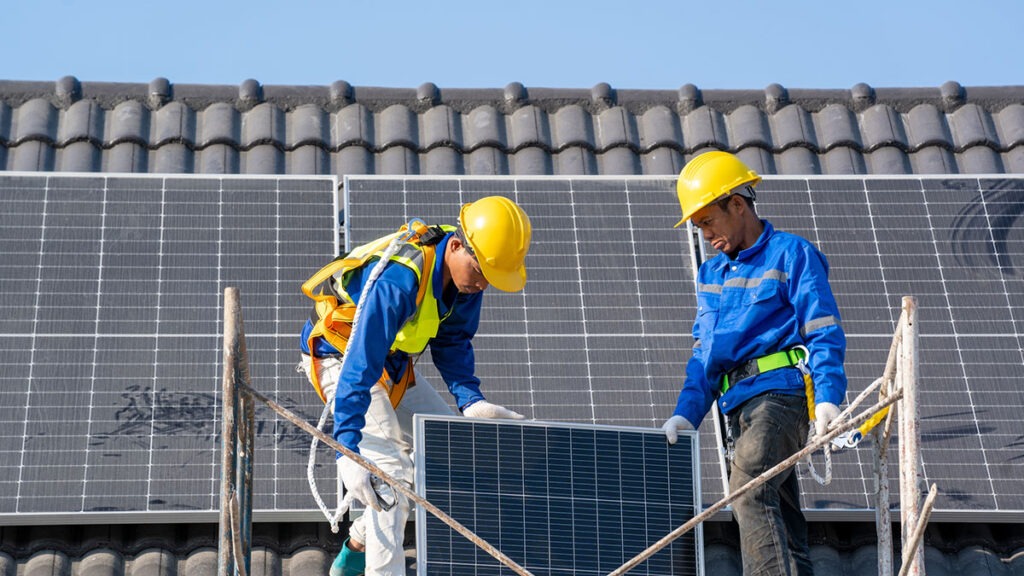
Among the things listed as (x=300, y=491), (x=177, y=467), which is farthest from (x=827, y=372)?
(x=177, y=467)

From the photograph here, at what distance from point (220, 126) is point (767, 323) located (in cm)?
454

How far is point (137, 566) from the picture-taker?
8367mm

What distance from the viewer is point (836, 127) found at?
11289mm

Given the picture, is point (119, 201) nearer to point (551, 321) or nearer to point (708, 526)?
point (551, 321)

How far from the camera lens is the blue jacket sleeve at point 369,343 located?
7.05 meters

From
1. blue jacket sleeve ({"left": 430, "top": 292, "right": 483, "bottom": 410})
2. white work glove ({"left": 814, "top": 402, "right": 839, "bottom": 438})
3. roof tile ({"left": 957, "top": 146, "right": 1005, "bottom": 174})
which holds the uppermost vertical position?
roof tile ({"left": 957, "top": 146, "right": 1005, "bottom": 174})

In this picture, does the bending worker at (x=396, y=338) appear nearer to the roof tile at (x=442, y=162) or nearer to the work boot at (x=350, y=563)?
the work boot at (x=350, y=563)

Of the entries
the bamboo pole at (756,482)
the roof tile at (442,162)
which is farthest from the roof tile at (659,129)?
the bamboo pole at (756,482)

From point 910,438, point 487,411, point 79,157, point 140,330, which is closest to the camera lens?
point 910,438

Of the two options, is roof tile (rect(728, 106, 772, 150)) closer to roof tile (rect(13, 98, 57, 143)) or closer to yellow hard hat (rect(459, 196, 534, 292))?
yellow hard hat (rect(459, 196, 534, 292))

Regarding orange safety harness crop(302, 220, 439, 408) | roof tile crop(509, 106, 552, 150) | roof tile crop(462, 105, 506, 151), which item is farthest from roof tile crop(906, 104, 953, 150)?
orange safety harness crop(302, 220, 439, 408)

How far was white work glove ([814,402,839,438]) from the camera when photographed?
7.00 m

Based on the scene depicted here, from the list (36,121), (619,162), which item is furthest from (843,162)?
(36,121)

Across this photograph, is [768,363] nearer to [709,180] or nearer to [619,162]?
[709,180]
